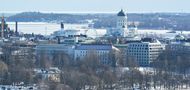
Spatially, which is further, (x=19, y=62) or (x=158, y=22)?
(x=158, y=22)

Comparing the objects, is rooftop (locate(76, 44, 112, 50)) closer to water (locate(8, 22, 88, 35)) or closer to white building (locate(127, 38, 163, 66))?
white building (locate(127, 38, 163, 66))

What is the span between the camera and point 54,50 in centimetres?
5456

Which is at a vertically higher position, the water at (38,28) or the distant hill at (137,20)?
the distant hill at (137,20)

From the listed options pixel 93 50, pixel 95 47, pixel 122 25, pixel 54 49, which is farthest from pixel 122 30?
pixel 93 50

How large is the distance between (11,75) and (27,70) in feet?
4.89

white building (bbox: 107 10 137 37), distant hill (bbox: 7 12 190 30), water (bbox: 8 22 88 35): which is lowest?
water (bbox: 8 22 88 35)

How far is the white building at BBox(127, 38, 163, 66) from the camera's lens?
5244 cm

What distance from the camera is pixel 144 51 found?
5300 cm

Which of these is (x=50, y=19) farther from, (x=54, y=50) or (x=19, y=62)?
(x=19, y=62)

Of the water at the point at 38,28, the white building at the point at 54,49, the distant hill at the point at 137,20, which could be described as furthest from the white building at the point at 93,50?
the distant hill at the point at 137,20

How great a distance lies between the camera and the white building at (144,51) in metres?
52.4

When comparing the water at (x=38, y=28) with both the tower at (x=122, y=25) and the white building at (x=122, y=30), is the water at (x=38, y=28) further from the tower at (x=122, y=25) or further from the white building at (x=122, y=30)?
the tower at (x=122, y=25)

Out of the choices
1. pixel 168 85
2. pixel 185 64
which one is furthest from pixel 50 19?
pixel 168 85

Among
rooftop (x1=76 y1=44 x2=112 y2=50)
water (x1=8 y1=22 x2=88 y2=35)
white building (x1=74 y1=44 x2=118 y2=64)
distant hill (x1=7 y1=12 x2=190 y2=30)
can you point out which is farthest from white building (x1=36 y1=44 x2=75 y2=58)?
distant hill (x1=7 y1=12 x2=190 y2=30)
